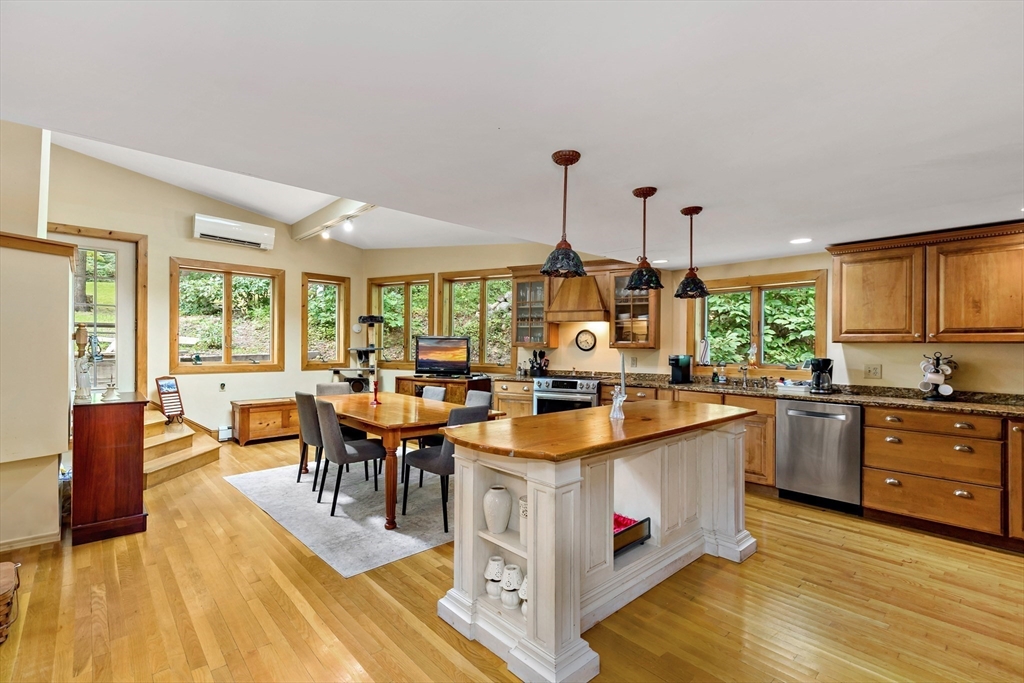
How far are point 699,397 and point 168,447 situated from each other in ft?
17.5

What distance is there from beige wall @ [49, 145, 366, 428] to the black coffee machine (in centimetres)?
511

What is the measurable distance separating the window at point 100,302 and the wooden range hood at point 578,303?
5140mm

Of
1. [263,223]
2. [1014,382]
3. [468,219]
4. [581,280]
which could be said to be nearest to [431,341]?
[581,280]

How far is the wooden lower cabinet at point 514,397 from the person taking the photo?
5.81 m

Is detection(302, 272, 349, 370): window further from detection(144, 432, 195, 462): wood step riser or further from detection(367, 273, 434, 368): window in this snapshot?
detection(144, 432, 195, 462): wood step riser

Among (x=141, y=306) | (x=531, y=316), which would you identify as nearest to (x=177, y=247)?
(x=141, y=306)

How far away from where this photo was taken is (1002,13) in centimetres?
126

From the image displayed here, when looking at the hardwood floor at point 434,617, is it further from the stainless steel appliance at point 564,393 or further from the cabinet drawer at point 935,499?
the stainless steel appliance at point 564,393

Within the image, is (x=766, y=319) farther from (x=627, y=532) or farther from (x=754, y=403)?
(x=627, y=532)

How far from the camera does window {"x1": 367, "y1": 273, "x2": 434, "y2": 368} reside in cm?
719

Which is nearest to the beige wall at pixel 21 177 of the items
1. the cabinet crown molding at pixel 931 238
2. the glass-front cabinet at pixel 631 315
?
the glass-front cabinet at pixel 631 315

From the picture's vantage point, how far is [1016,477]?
3.02 meters

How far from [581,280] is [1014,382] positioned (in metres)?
3.80

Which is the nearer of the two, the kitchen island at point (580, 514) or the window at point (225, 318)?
the kitchen island at point (580, 514)
